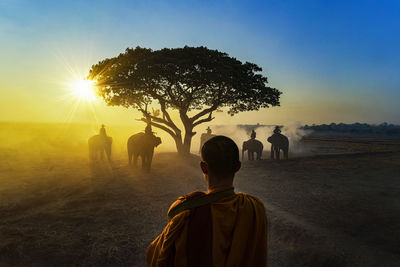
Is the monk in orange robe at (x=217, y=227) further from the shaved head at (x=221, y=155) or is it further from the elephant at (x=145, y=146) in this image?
the elephant at (x=145, y=146)

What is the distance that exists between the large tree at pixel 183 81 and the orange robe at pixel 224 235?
1694 centimetres

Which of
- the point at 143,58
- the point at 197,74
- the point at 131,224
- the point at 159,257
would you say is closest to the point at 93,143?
the point at 143,58

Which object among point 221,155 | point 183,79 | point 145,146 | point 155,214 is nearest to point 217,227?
point 221,155

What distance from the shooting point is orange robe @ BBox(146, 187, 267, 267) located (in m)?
1.98

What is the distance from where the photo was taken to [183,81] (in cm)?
1922

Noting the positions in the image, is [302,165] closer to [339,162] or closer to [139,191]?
[339,162]

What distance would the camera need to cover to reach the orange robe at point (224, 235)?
1982 mm

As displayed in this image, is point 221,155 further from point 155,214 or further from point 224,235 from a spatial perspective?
point 155,214

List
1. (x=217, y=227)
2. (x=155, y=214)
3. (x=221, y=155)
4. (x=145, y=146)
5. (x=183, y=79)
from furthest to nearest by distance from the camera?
1. (x=183, y=79)
2. (x=145, y=146)
3. (x=155, y=214)
4. (x=221, y=155)
5. (x=217, y=227)

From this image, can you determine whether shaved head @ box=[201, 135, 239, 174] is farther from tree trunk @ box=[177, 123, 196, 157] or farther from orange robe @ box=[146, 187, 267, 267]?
tree trunk @ box=[177, 123, 196, 157]

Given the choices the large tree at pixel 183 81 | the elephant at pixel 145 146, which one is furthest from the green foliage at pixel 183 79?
the elephant at pixel 145 146

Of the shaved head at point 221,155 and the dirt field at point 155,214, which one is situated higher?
the shaved head at point 221,155

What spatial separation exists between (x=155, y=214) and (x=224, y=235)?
6.85 meters

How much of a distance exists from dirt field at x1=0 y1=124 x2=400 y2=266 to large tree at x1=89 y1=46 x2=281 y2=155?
25.2 feet
